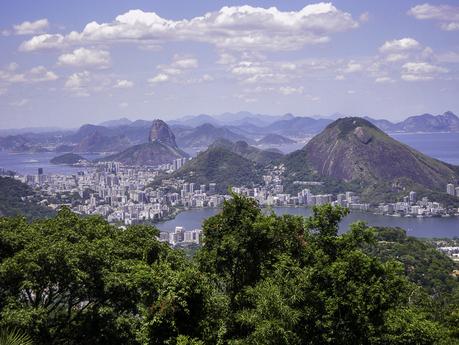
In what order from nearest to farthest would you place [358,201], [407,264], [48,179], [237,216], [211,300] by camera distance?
[211,300] < [237,216] < [407,264] < [358,201] < [48,179]

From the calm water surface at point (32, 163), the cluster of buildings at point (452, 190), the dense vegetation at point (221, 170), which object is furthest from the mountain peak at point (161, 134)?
the cluster of buildings at point (452, 190)

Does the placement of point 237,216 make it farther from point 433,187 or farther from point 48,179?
point 48,179

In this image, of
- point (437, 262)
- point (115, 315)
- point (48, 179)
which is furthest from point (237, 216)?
point (48, 179)

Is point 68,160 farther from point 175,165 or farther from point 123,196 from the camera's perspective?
point 123,196

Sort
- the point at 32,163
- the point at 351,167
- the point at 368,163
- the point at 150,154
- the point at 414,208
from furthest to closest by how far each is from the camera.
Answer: the point at 32,163 < the point at 150,154 < the point at 351,167 < the point at 368,163 < the point at 414,208

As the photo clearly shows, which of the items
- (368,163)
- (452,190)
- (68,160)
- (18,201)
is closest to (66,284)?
(18,201)
